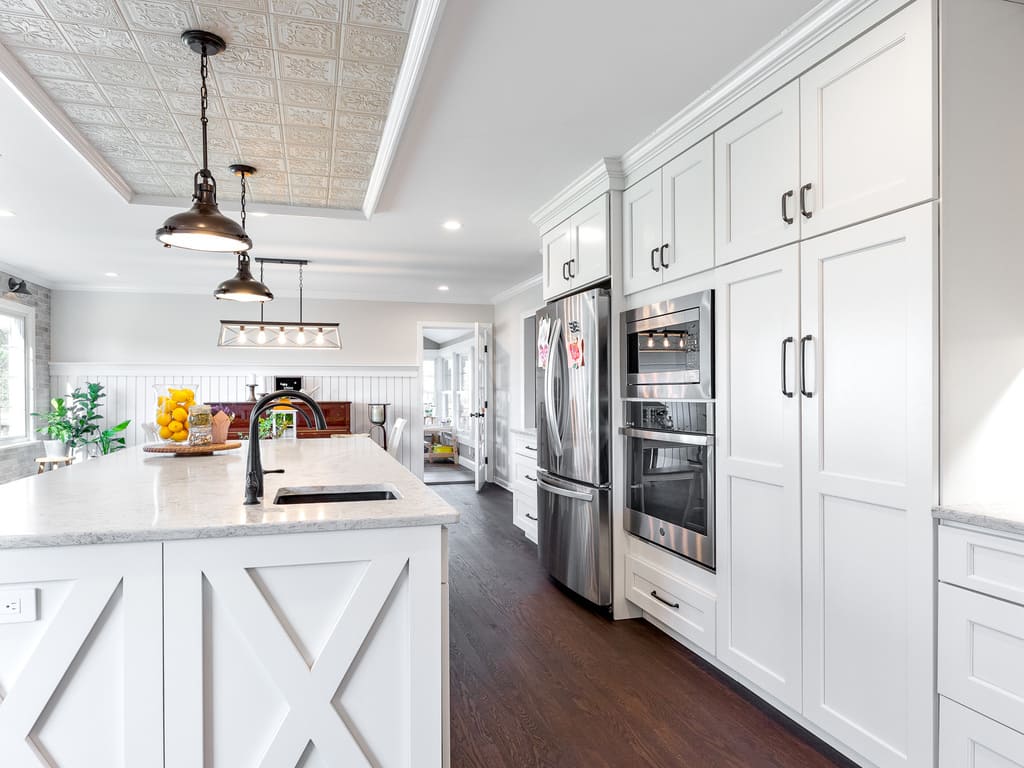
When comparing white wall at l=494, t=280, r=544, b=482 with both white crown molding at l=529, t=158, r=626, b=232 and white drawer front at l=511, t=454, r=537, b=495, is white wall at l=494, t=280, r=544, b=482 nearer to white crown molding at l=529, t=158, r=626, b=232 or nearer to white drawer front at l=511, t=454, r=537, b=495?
white drawer front at l=511, t=454, r=537, b=495

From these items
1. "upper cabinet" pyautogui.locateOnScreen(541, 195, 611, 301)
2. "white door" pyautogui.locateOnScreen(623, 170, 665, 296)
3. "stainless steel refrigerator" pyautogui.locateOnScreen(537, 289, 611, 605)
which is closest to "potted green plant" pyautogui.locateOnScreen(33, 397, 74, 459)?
"stainless steel refrigerator" pyautogui.locateOnScreen(537, 289, 611, 605)

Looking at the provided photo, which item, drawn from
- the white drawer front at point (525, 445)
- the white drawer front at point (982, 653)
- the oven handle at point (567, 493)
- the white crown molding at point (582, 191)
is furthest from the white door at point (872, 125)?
the white drawer front at point (525, 445)

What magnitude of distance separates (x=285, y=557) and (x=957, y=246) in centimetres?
191

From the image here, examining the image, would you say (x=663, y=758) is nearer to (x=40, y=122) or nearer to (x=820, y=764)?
(x=820, y=764)

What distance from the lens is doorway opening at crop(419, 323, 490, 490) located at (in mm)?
7621

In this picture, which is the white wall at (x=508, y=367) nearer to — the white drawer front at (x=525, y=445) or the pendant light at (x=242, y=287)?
the white drawer front at (x=525, y=445)

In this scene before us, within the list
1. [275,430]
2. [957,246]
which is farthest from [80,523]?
[275,430]

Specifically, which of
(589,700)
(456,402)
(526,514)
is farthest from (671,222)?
(456,402)

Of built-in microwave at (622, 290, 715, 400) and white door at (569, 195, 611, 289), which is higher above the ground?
white door at (569, 195, 611, 289)

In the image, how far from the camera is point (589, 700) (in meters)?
2.38

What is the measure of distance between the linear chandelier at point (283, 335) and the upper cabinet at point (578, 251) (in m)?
2.56

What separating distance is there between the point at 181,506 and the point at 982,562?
6.78ft

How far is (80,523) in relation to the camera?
1398 mm

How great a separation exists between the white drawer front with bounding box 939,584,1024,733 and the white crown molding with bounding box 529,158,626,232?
7.69 feet
